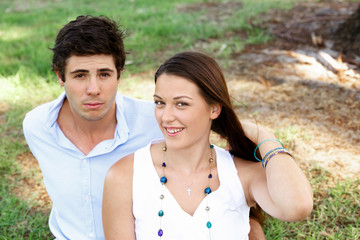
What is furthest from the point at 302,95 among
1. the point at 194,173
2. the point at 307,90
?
the point at 194,173

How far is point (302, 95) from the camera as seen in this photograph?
463 cm

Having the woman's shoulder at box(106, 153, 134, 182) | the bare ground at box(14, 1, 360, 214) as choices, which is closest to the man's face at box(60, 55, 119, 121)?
the woman's shoulder at box(106, 153, 134, 182)

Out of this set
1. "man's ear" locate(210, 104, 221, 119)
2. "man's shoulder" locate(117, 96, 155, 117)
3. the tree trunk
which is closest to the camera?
"man's ear" locate(210, 104, 221, 119)

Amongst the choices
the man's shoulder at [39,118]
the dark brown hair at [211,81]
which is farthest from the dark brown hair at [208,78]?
the man's shoulder at [39,118]

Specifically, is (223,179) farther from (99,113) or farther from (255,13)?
(255,13)

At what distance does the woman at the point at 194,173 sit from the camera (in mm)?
2074

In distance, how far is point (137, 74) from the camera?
552cm

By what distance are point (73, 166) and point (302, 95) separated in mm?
3037

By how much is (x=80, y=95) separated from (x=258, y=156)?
1240 mm

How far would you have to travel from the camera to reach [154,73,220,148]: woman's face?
207cm

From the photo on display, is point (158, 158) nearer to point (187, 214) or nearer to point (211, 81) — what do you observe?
point (187, 214)

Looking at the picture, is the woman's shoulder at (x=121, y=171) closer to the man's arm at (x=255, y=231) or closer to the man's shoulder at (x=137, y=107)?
the man's shoulder at (x=137, y=107)

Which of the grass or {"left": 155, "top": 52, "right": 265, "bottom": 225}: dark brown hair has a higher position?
{"left": 155, "top": 52, "right": 265, "bottom": 225}: dark brown hair

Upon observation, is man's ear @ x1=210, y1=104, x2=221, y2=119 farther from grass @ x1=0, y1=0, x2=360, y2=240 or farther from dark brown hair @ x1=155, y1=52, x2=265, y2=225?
grass @ x1=0, y1=0, x2=360, y2=240
